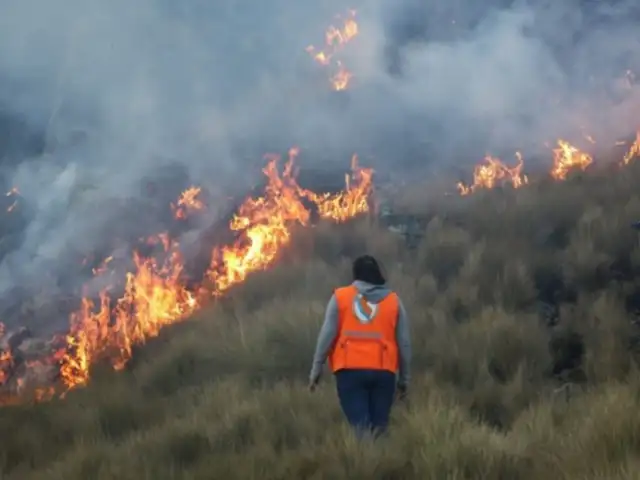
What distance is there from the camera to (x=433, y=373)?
7.43 meters

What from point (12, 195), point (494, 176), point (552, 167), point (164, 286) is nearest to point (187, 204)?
point (164, 286)

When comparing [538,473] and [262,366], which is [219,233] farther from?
[538,473]

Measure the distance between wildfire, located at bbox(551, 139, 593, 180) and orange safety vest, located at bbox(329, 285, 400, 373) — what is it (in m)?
7.13

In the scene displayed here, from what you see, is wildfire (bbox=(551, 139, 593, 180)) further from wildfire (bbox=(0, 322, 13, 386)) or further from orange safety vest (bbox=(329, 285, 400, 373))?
wildfire (bbox=(0, 322, 13, 386))

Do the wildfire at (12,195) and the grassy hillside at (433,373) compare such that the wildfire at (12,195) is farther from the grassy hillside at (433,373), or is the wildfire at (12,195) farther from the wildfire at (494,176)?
the wildfire at (494,176)

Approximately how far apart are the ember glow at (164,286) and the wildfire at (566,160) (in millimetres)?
2744

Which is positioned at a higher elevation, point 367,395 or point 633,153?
point 633,153

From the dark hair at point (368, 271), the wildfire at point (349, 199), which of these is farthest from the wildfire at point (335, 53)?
the dark hair at point (368, 271)

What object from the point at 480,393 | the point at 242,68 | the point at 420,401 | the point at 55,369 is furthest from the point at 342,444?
the point at 242,68

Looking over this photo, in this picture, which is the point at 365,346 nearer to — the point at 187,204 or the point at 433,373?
the point at 433,373

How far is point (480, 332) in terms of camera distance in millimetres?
7910

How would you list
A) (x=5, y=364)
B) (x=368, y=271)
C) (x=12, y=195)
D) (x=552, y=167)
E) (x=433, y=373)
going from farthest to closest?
(x=12, y=195), (x=552, y=167), (x=5, y=364), (x=433, y=373), (x=368, y=271)

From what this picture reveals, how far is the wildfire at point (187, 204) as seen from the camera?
15.0 meters

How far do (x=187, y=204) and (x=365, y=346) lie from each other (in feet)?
31.1
